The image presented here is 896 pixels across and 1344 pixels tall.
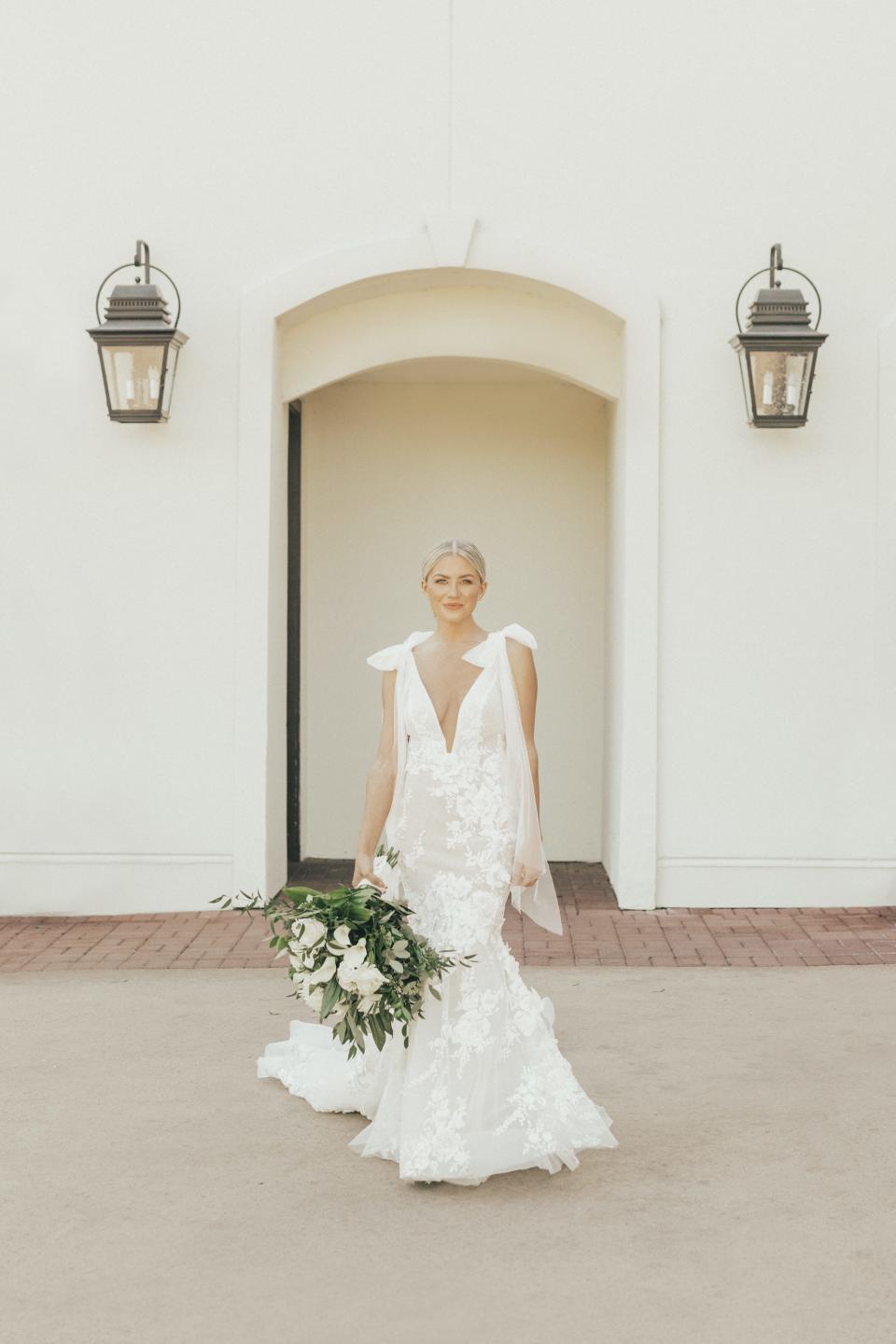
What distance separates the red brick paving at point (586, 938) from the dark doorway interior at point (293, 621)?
1.71m

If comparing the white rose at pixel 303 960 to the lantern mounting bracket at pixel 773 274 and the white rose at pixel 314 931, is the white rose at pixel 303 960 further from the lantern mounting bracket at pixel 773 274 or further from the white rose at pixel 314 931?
the lantern mounting bracket at pixel 773 274

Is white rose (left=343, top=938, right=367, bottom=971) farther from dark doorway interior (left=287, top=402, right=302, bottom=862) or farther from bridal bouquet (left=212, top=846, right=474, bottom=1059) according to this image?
dark doorway interior (left=287, top=402, right=302, bottom=862)

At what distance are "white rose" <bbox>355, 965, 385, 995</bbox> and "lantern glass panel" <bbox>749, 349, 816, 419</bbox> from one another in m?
4.82

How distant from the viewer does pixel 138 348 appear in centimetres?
832

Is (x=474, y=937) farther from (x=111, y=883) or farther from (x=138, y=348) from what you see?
(x=138, y=348)

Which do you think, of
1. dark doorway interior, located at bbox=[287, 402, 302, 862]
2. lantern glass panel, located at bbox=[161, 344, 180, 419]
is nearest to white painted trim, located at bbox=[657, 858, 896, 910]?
dark doorway interior, located at bbox=[287, 402, 302, 862]

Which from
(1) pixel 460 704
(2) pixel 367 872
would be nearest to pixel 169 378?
(1) pixel 460 704

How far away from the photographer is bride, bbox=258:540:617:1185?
A: 15.7 ft

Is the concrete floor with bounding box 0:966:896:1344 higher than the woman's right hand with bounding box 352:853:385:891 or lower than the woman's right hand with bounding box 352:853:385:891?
lower

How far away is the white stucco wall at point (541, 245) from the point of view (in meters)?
8.58

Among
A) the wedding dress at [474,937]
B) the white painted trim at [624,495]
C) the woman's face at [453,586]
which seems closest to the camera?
the wedding dress at [474,937]

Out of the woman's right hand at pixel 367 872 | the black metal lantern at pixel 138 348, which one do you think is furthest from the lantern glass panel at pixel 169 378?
the woman's right hand at pixel 367 872

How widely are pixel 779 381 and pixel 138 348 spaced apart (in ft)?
11.3

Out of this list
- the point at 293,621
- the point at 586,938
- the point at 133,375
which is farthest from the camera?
the point at 293,621
